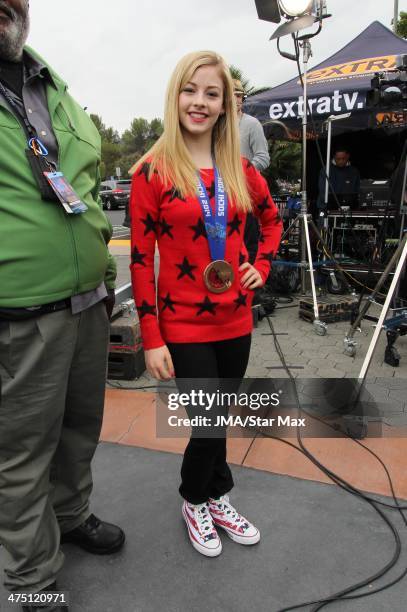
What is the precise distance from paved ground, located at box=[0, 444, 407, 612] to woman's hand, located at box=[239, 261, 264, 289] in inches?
41.2

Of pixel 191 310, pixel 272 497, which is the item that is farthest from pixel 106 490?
pixel 191 310

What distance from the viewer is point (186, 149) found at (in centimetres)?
158

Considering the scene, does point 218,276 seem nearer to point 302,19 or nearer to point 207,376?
point 207,376

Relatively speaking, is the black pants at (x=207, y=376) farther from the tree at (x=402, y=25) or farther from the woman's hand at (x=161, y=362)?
the tree at (x=402, y=25)

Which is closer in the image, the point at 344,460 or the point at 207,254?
the point at 207,254

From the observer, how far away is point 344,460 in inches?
91.6

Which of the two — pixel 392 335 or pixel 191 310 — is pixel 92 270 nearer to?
pixel 191 310

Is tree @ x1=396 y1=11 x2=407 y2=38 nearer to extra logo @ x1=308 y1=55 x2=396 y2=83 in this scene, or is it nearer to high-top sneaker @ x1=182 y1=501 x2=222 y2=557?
extra logo @ x1=308 y1=55 x2=396 y2=83

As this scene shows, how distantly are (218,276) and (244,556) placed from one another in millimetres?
1121

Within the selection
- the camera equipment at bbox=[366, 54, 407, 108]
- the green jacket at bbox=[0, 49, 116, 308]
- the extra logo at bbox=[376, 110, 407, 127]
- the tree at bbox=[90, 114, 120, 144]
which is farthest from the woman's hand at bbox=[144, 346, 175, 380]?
the tree at bbox=[90, 114, 120, 144]

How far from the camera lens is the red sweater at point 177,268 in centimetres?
153

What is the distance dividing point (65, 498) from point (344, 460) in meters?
1.40

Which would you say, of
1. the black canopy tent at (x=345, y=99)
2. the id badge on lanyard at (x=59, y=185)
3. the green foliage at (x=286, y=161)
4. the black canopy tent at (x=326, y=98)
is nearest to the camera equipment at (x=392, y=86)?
the black canopy tent at (x=345, y=99)

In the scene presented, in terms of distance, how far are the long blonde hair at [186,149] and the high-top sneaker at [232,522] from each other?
1.25m
